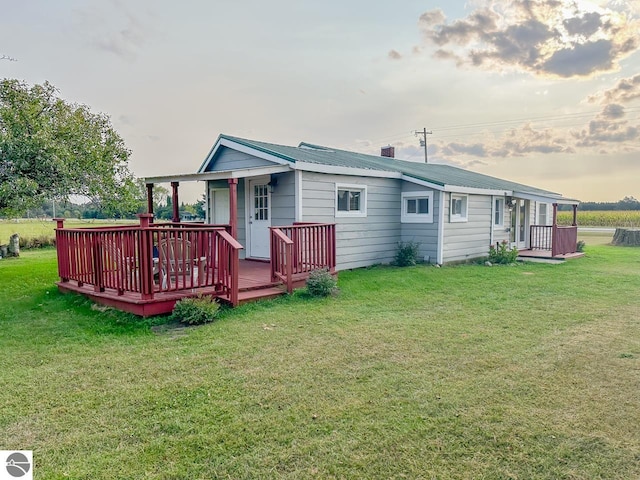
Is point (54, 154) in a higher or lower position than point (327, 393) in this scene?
higher

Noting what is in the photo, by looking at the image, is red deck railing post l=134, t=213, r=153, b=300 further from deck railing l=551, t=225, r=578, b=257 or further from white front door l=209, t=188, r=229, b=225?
deck railing l=551, t=225, r=578, b=257

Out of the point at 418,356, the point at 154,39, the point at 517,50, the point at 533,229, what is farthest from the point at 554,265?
the point at 154,39

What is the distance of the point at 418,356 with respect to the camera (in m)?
4.18

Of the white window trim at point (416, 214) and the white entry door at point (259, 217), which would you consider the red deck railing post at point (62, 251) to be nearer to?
the white entry door at point (259, 217)

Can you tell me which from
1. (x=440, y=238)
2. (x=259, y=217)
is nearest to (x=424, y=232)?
(x=440, y=238)

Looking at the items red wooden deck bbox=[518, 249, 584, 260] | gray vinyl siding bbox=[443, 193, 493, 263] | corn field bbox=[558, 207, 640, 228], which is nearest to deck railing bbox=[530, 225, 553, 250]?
red wooden deck bbox=[518, 249, 584, 260]

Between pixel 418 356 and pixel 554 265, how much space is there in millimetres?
9836

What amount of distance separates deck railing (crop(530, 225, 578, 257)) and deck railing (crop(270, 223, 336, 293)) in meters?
9.18

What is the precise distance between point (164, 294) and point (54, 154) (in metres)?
4.39

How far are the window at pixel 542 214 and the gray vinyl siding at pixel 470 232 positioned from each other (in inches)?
183

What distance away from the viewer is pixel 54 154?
7.76 meters

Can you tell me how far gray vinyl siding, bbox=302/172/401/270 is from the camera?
357 inches

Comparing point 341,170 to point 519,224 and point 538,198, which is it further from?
point 519,224

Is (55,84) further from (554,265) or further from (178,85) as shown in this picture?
(554,265)
